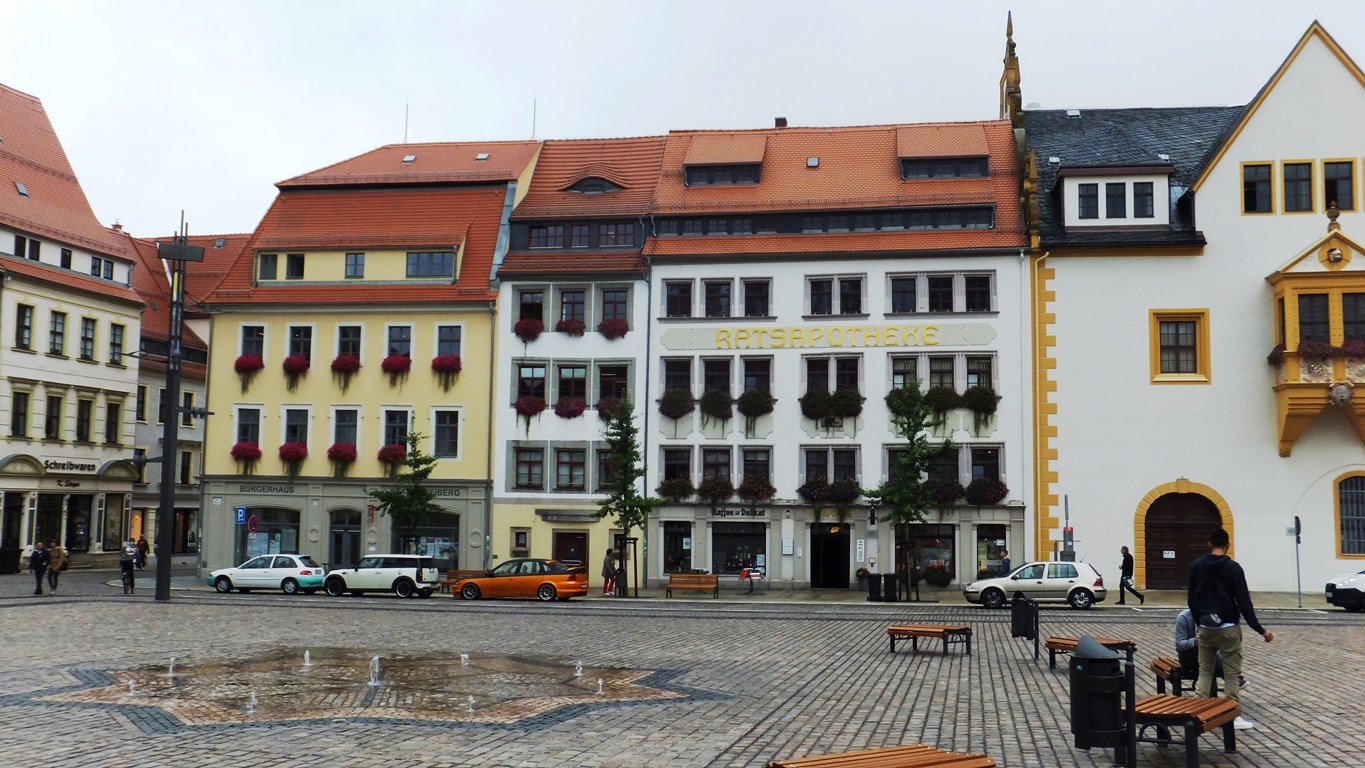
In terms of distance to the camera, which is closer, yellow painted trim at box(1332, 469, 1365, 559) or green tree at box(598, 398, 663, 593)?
yellow painted trim at box(1332, 469, 1365, 559)

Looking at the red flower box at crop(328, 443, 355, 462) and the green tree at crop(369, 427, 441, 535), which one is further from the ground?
the red flower box at crop(328, 443, 355, 462)

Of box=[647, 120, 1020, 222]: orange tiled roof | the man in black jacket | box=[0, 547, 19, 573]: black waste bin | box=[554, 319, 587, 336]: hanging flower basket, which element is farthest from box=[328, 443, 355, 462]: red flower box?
the man in black jacket

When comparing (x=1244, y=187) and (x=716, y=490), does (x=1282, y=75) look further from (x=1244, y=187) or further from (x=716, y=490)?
(x=716, y=490)

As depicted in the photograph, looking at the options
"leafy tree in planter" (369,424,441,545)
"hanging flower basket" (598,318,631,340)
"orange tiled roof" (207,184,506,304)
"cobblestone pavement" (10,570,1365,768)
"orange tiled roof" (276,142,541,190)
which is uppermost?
"orange tiled roof" (276,142,541,190)

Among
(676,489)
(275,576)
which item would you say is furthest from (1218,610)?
(275,576)

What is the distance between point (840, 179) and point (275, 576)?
24.4 metres

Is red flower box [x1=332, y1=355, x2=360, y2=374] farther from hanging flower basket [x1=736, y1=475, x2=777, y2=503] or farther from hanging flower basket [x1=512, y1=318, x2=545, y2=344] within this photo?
hanging flower basket [x1=736, y1=475, x2=777, y2=503]

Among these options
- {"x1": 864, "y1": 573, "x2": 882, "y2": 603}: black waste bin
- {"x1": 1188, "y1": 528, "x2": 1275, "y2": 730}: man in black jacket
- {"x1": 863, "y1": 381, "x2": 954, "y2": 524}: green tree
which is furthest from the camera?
{"x1": 863, "y1": 381, "x2": 954, "y2": 524}: green tree

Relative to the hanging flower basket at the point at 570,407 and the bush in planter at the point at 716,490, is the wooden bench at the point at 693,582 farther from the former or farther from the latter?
the hanging flower basket at the point at 570,407

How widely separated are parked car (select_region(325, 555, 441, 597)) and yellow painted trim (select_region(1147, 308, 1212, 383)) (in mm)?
24425

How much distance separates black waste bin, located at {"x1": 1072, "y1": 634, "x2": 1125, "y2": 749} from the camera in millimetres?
10469

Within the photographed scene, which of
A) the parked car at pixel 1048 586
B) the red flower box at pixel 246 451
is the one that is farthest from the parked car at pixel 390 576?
→ the parked car at pixel 1048 586

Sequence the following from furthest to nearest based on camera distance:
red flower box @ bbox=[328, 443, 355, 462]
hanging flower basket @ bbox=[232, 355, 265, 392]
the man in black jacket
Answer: hanging flower basket @ bbox=[232, 355, 265, 392] < red flower box @ bbox=[328, 443, 355, 462] < the man in black jacket

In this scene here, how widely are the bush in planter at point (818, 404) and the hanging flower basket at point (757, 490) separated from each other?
110 inches
